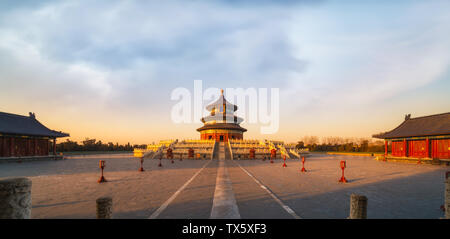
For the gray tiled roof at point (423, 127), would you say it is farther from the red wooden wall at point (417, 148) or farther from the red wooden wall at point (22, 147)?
the red wooden wall at point (22, 147)

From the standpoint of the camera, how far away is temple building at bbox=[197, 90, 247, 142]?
42.8m

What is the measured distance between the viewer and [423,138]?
1019 inches

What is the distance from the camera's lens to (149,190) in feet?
28.6

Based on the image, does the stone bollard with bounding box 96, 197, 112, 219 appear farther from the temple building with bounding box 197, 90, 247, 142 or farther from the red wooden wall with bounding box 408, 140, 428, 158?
the temple building with bounding box 197, 90, 247, 142

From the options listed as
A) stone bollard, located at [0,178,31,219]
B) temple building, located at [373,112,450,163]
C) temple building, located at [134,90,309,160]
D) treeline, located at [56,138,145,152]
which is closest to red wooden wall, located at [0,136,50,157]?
temple building, located at [134,90,309,160]

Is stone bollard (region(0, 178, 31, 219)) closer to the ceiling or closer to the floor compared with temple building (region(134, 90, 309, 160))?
closer to the ceiling

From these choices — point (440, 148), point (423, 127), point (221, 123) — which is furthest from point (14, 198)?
point (221, 123)

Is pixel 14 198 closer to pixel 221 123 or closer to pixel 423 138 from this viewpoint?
pixel 423 138

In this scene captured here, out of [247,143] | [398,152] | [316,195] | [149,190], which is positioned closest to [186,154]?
[247,143]

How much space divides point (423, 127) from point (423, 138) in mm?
2765

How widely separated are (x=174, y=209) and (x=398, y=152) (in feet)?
121
